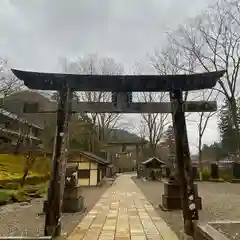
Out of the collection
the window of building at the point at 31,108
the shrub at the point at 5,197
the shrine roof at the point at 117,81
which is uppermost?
the shrine roof at the point at 117,81

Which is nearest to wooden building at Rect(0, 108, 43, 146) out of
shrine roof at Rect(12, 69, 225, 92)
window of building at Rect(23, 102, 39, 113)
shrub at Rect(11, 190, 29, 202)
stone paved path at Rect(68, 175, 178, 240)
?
shrub at Rect(11, 190, 29, 202)

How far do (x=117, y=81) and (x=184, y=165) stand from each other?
2.41 metres

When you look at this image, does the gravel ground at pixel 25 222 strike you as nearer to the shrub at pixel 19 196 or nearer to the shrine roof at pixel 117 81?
the shrub at pixel 19 196

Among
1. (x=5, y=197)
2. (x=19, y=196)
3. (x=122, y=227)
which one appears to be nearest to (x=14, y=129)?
(x=19, y=196)

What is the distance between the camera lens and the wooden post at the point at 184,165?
6.53 metres

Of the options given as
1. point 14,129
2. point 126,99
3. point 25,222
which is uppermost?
point 14,129

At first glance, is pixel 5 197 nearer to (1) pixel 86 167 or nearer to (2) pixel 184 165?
(2) pixel 184 165

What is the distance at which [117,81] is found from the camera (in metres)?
7.10

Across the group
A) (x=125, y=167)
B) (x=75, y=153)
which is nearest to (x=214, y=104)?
(x=75, y=153)

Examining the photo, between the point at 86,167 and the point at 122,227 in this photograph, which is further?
the point at 86,167

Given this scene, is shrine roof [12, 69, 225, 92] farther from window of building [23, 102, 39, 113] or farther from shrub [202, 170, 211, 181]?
shrub [202, 170, 211, 181]

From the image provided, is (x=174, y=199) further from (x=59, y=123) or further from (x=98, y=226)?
(x=59, y=123)

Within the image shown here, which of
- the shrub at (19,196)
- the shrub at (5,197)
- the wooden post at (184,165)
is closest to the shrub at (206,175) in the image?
the shrub at (19,196)

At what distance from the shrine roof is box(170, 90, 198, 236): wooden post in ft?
0.98
